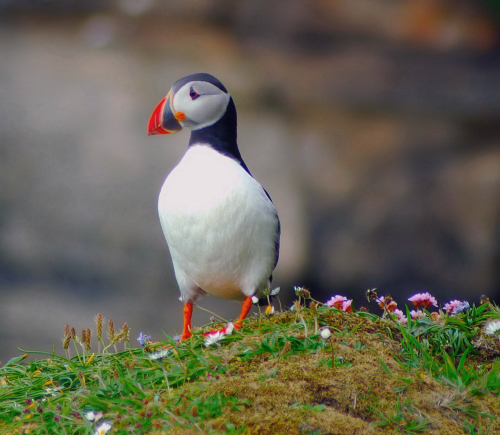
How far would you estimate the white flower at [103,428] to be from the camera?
2324 mm

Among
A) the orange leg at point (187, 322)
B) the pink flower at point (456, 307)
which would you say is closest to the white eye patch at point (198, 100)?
the orange leg at point (187, 322)

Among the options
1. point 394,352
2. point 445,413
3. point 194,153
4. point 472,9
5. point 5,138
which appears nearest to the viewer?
point 445,413

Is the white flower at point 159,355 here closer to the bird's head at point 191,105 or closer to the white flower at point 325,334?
the white flower at point 325,334

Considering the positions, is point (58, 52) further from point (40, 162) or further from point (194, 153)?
point (194, 153)

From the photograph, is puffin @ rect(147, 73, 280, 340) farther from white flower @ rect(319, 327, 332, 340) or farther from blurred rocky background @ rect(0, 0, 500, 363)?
blurred rocky background @ rect(0, 0, 500, 363)

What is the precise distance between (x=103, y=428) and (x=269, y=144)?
4355 mm

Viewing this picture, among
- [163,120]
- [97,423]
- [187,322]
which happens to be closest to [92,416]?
[97,423]

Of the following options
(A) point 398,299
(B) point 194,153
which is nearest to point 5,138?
(B) point 194,153

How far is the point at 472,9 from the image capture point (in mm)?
6102

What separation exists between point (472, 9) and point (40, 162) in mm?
4302

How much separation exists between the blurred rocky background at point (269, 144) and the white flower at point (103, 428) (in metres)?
3.96

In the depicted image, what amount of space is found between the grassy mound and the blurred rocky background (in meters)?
3.09

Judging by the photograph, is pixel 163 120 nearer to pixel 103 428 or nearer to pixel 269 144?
pixel 103 428

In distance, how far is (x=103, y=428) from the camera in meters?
2.34
